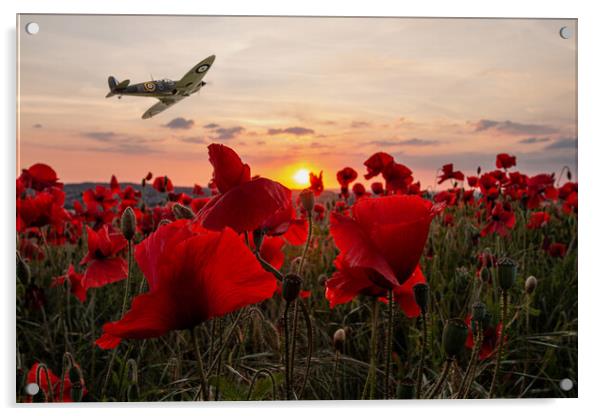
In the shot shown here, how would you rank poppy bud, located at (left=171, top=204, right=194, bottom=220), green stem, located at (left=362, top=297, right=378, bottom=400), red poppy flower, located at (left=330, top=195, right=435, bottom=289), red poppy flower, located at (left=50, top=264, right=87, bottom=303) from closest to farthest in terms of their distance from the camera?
red poppy flower, located at (left=330, top=195, right=435, bottom=289)
poppy bud, located at (left=171, top=204, right=194, bottom=220)
green stem, located at (left=362, top=297, right=378, bottom=400)
red poppy flower, located at (left=50, top=264, right=87, bottom=303)

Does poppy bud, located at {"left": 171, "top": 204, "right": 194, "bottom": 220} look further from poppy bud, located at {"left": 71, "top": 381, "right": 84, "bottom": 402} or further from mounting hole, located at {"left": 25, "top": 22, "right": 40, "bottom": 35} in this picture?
mounting hole, located at {"left": 25, "top": 22, "right": 40, "bottom": 35}

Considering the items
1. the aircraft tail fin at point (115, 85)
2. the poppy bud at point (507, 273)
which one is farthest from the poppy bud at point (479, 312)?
the aircraft tail fin at point (115, 85)

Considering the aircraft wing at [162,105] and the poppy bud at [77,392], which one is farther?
the aircraft wing at [162,105]

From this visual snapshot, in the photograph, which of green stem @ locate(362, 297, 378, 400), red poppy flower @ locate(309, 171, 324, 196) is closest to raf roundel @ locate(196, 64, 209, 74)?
red poppy flower @ locate(309, 171, 324, 196)

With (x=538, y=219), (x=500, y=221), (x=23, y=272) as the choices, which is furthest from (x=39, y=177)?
(x=538, y=219)

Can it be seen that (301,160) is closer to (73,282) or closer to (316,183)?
(316,183)

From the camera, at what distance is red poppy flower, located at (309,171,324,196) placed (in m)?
1.70

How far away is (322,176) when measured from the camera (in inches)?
67.4

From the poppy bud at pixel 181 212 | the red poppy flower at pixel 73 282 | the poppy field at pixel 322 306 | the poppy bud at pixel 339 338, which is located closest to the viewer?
the poppy bud at pixel 181 212

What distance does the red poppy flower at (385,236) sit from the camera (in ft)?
3.33

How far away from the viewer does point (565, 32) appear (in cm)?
178

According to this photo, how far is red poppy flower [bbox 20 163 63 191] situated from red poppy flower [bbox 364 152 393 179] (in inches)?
32.1

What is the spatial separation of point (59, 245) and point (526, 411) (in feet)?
4.43

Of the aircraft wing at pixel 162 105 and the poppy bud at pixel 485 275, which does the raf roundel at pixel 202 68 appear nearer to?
the aircraft wing at pixel 162 105
